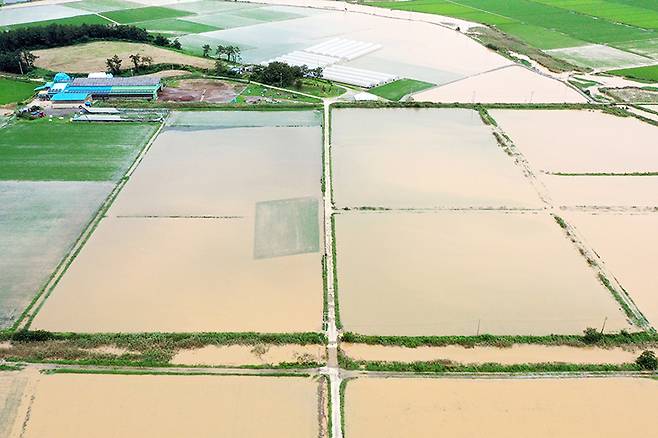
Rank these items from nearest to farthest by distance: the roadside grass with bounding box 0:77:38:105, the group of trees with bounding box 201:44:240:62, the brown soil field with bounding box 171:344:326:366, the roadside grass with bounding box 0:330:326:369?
the roadside grass with bounding box 0:330:326:369 < the brown soil field with bounding box 171:344:326:366 < the roadside grass with bounding box 0:77:38:105 < the group of trees with bounding box 201:44:240:62

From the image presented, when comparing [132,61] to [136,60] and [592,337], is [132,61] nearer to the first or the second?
[136,60]

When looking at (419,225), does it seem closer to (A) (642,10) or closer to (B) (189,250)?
(B) (189,250)

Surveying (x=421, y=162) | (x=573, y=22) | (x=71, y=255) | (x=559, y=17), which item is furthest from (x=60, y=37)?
(x=573, y=22)

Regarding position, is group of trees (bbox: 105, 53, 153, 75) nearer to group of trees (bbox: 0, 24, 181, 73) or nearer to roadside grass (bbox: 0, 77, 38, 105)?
roadside grass (bbox: 0, 77, 38, 105)

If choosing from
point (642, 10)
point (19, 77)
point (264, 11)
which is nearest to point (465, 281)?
point (19, 77)

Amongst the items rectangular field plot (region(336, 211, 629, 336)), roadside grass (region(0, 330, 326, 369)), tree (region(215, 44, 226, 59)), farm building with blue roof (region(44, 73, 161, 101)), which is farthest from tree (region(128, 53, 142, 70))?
roadside grass (region(0, 330, 326, 369))
